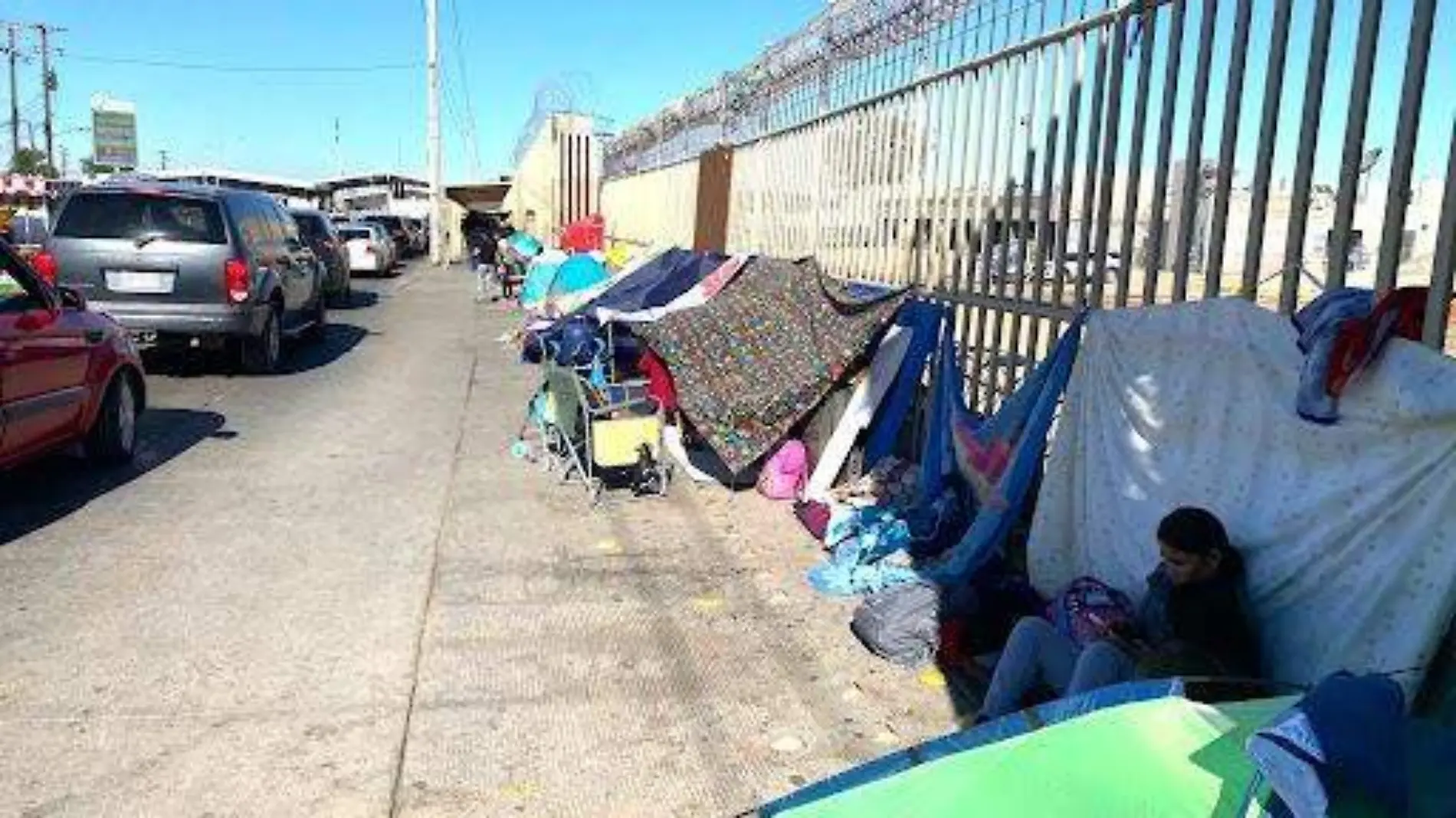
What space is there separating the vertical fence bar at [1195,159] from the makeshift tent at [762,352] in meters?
2.62

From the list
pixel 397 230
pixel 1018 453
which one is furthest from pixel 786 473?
pixel 397 230

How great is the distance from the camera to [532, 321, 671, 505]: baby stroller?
7578 mm

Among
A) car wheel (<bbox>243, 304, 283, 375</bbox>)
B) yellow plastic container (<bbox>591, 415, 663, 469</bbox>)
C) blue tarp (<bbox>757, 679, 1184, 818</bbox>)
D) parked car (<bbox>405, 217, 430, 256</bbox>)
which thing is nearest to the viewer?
blue tarp (<bbox>757, 679, 1184, 818</bbox>)

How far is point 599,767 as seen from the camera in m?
3.98

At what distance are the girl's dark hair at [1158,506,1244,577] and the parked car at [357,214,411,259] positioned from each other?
3748cm

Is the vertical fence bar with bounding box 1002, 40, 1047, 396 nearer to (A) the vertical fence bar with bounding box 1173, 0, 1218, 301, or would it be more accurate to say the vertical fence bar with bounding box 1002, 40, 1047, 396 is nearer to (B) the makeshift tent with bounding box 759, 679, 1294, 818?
(A) the vertical fence bar with bounding box 1173, 0, 1218, 301

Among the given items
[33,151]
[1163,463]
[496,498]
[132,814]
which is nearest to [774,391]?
[496,498]

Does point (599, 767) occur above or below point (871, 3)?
below

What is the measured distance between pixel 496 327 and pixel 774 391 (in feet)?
38.5

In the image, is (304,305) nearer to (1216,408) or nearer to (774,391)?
(774,391)

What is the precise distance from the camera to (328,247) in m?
21.2

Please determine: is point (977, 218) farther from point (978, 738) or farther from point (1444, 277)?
point (978, 738)

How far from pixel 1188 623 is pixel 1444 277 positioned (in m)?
1.25

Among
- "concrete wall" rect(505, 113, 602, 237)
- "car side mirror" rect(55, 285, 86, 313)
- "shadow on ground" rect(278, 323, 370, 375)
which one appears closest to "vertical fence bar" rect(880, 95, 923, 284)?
"car side mirror" rect(55, 285, 86, 313)
